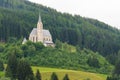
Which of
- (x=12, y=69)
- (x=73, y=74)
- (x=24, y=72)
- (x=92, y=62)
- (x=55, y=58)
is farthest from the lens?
(x=92, y=62)

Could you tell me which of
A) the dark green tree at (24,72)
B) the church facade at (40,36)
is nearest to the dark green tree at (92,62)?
the church facade at (40,36)

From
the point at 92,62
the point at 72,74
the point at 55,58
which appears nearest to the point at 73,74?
the point at 72,74

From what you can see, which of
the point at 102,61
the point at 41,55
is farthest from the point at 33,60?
the point at 102,61

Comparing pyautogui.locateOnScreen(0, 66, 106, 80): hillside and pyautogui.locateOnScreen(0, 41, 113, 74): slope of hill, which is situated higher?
pyautogui.locateOnScreen(0, 41, 113, 74): slope of hill

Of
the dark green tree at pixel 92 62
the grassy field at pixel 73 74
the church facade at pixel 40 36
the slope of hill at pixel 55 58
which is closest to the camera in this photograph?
the grassy field at pixel 73 74

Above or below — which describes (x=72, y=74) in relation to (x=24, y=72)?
below

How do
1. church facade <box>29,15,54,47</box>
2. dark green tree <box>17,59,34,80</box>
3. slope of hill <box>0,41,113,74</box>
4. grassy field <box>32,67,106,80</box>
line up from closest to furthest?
dark green tree <box>17,59,34,80</box>
grassy field <box>32,67,106,80</box>
slope of hill <box>0,41,113,74</box>
church facade <box>29,15,54,47</box>

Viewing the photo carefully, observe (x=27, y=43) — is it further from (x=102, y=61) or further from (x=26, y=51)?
(x=102, y=61)

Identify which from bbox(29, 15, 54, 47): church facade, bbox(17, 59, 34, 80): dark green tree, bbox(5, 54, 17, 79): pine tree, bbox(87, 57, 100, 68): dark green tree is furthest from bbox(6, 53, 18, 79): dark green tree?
bbox(29, 15, 54, 47): church facade

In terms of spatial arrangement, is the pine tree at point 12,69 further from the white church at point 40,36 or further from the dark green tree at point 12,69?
the white church at point 40,36

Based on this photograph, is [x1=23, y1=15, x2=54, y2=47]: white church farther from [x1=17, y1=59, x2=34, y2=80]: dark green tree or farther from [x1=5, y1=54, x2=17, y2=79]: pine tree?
[x1=17, y1=59, x2=34, y2=80]: dark green tree

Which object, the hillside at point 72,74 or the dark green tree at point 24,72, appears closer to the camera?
the dark green tree at point 24,72

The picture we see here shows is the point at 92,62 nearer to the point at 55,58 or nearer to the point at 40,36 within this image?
the point at 55,58

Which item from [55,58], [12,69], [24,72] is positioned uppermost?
[55,58]
